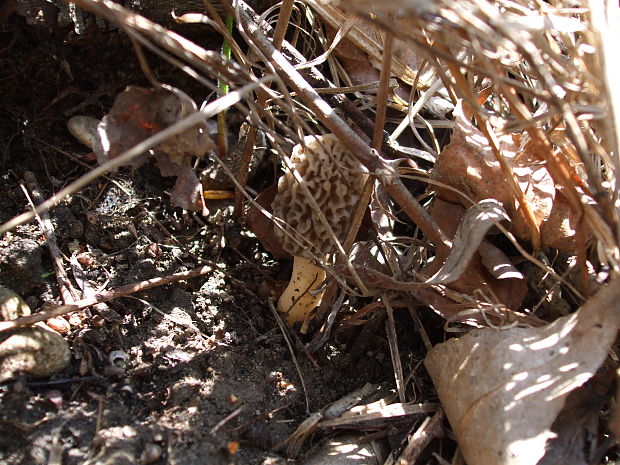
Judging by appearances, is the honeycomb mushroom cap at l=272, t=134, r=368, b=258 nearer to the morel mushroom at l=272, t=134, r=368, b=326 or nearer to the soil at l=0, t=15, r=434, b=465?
the morel mushroom at l=272, t=134, r=368, b=326

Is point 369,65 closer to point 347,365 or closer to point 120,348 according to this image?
point 347,365

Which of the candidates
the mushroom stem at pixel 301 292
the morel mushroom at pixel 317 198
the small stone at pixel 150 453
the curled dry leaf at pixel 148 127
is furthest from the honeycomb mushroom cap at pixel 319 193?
the small stone at pixel 150 453

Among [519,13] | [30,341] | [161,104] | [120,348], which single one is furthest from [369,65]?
[30,341]

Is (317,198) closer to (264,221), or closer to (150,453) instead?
(264,221)

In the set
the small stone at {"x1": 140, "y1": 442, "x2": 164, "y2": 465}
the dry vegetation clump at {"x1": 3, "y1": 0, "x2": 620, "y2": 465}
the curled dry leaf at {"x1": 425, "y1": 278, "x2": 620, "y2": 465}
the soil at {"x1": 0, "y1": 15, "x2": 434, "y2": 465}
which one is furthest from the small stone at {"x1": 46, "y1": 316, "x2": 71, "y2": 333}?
the curled dry leaf at {"x1": 425, "y1": 278, "x2": 620, "y2": 465}

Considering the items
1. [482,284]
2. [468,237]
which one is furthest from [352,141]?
[482,284]
